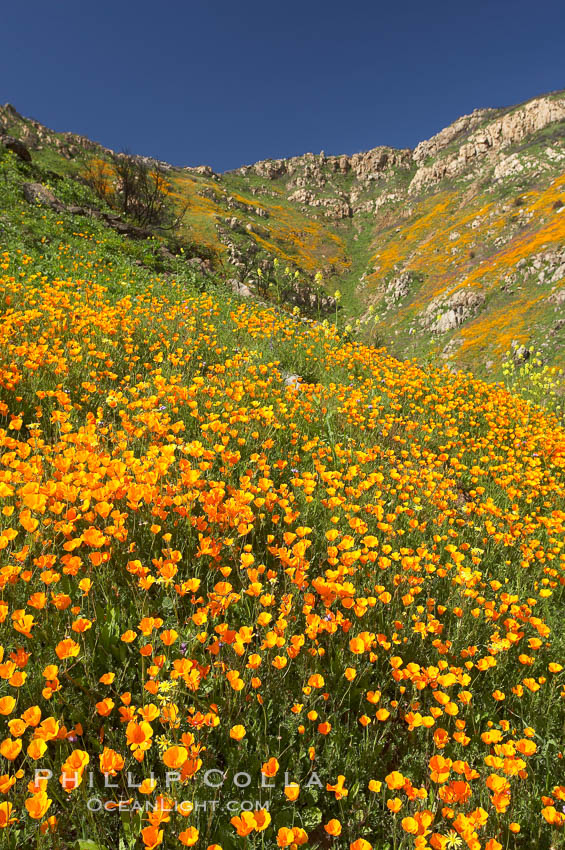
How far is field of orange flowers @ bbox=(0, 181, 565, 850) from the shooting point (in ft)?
4.83

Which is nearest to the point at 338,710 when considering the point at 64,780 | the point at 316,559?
the point at 316,559

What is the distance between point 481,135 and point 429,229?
23960 millimetres

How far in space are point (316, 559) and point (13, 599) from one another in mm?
1866

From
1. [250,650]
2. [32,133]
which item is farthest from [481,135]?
[250,650]

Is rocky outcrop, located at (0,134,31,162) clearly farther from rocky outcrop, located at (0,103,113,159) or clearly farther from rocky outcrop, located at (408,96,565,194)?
rocky outcrop, located at (408,96,565,194)

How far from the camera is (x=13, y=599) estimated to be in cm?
205

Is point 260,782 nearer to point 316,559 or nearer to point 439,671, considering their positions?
point 439,671

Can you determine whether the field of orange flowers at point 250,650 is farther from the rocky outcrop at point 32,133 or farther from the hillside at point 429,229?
the rocky outcrop at point 32,133

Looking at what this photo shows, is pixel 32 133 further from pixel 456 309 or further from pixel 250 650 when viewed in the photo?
pixel 250 650

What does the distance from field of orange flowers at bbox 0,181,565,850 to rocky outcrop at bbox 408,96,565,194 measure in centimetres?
7051

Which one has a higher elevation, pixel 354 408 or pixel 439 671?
pixel 354 408

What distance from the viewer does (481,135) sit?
2408 inches

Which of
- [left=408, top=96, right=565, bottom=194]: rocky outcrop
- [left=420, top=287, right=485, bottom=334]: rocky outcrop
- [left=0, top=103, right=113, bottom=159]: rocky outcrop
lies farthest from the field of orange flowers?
[left=408, top=96, right=565, bottom=194]: rocky outcrop

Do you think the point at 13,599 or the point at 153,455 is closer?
the point at 13,599
